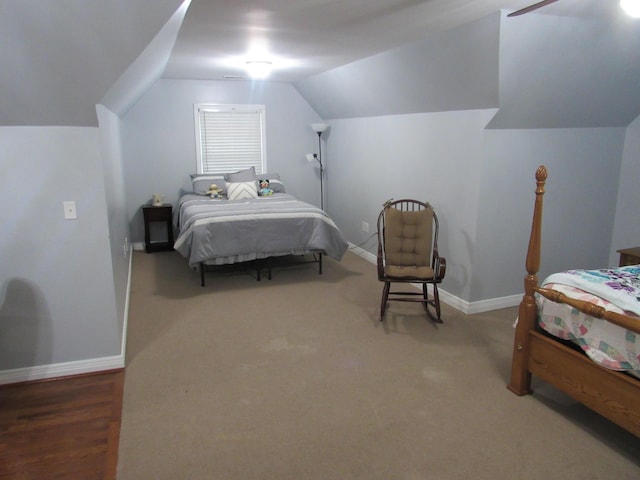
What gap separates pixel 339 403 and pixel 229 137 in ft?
15.0

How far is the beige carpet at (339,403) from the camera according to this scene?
2062mm

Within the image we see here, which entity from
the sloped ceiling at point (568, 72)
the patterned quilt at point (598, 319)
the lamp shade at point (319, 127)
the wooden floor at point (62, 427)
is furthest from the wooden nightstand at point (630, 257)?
the lamp shade at point (319, 127)

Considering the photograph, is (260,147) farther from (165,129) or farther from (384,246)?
(384,246)

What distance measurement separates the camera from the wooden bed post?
2457 mm

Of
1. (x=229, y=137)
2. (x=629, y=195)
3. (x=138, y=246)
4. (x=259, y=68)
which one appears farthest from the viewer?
(x=229, y=137)

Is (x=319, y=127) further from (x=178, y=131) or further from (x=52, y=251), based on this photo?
(x=52, y=251)

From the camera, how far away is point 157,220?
5672 millimetres

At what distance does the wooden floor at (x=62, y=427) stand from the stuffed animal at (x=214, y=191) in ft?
10.1

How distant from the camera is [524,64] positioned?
2.99 meters

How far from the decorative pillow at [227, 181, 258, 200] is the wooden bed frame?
378cm

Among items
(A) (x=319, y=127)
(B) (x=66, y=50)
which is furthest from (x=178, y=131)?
(B) (x=66, y=50)

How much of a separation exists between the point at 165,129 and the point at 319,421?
183 inches

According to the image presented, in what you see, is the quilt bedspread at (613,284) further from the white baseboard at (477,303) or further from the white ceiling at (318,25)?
the white ceiling at (318,25)

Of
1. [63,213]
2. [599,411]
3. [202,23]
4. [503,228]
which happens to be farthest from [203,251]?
[599,411]
